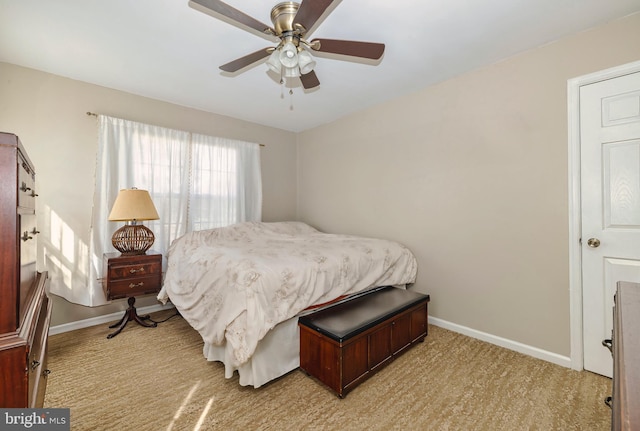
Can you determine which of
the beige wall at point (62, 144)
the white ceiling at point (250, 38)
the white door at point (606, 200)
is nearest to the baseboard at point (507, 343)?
the white door at point (606, 200)

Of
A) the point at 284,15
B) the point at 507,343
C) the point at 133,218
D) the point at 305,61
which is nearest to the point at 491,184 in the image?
the point at 507,343

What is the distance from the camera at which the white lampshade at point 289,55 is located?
1634 mm

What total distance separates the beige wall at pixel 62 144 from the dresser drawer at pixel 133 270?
520mm

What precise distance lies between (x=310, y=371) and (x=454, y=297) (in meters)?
1.60

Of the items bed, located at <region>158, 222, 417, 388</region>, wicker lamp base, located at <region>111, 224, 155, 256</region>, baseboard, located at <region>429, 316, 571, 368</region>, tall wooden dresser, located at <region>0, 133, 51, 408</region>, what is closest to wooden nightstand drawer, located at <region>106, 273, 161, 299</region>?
bed, located at <region>158, 222, 417, 388</region>

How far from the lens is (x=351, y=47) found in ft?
5.66

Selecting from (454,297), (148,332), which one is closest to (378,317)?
(454,297)

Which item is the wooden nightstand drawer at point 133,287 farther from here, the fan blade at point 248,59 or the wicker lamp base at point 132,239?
the fan blade at point 248,59

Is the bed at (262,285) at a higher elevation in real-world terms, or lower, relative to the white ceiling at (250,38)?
lower

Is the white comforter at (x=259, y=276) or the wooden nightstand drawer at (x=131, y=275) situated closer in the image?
the white comforter at (x=259, y=276)

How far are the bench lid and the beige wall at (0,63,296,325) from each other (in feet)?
7.74

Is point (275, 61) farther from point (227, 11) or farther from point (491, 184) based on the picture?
point (491, 184)

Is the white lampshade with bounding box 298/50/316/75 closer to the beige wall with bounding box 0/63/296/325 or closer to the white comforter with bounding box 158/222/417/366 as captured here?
the white comforter with bounding box 158/222/417/366

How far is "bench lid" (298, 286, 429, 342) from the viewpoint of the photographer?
5.99 feet
